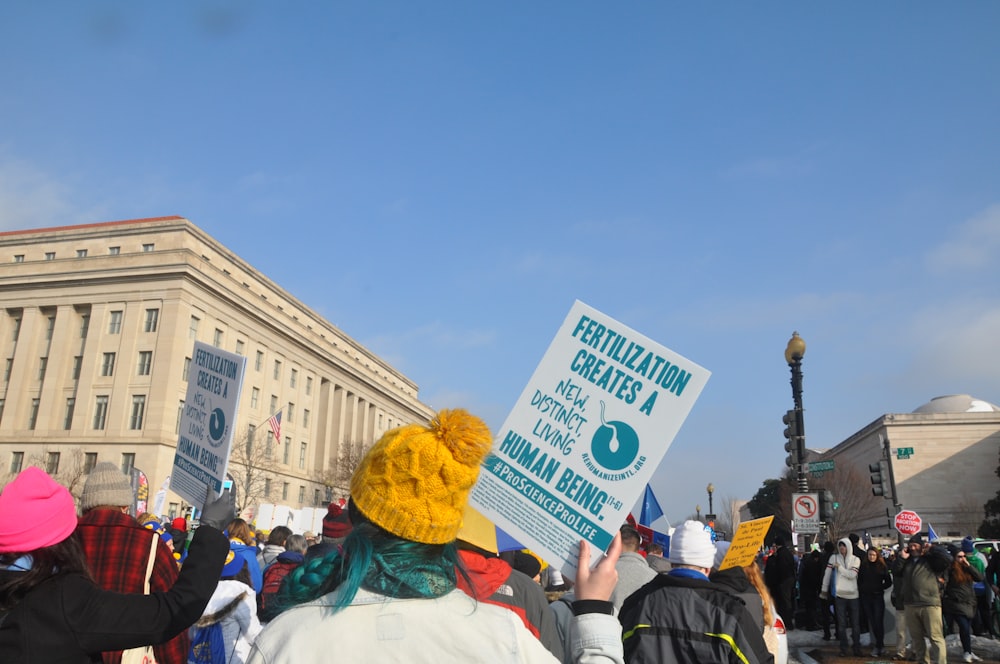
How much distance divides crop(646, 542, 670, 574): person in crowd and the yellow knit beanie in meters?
3.61

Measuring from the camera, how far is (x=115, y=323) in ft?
181

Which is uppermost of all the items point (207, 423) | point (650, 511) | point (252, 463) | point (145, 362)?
point (145, 362)

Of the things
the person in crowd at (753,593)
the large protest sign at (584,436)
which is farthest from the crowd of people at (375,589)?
the person in crowd at (753,593)

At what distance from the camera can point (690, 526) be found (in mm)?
4262

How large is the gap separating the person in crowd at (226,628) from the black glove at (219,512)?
232 centimetres

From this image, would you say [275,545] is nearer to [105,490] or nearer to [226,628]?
[226,628]

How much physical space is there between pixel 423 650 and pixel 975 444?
95.2 metres

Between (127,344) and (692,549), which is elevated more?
(127,344)

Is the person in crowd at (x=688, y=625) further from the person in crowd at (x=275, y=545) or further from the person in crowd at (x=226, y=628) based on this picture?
the person in crowd at (x=275, y=545)

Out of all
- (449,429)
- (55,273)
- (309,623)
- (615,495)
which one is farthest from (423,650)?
(55,273)

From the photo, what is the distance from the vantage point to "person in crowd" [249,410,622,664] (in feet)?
5.89

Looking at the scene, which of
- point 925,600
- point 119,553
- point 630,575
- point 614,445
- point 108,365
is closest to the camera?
point 614,445

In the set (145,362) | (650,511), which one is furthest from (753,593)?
(145,362)

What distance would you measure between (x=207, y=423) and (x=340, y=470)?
6787 centimetres
